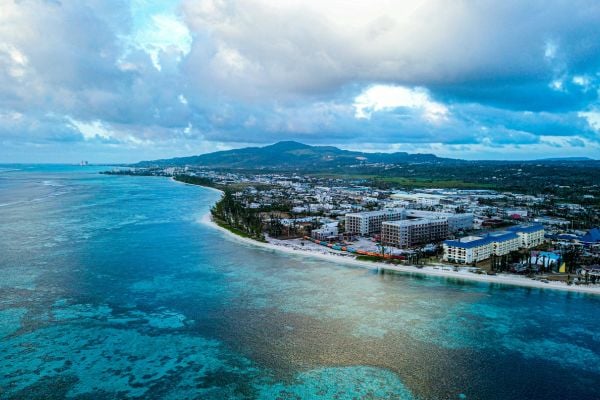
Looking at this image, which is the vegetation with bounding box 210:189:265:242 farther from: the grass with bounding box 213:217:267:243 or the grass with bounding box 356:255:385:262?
the grass with bounding box 356:255:385:262

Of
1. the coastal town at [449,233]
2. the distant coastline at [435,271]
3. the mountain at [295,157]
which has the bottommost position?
the distant coastline at [435,271]

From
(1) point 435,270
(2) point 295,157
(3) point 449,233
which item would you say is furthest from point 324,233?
(2) point 295,157

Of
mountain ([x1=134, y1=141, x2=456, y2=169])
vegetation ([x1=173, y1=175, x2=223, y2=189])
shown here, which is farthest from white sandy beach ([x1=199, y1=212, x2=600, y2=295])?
mountain ([x1=134, y1=141, x2=456, y2=169])

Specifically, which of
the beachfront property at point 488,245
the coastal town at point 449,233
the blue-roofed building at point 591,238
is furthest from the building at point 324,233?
the blue-roofed building at point 591,238

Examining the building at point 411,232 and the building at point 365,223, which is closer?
the building at point 411,232

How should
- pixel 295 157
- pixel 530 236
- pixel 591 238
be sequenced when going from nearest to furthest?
pixel 530 236 → pixel 591 238 → pixel 295 157

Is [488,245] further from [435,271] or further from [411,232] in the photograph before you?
[411,232]

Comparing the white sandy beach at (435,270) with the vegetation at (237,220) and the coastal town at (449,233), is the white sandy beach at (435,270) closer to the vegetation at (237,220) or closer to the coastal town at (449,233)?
the coastal town at (449,233)
